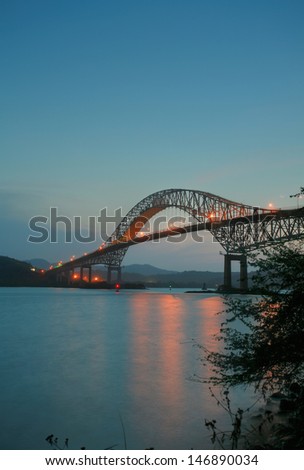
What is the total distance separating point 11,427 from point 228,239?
2189 inches

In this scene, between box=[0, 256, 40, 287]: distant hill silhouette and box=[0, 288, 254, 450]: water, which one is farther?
box=[0, 256, 40, 287]: distant hill silhouette

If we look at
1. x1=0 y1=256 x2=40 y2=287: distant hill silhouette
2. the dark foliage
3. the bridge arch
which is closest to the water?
the dark foliage

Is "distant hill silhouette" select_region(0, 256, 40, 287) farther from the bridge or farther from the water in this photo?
the water

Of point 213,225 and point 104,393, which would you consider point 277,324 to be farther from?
point 213,225

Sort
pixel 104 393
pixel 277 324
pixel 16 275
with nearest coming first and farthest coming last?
pixel 277 324 → pixel 104 393 → pixel 16 275

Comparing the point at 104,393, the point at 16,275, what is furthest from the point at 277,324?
the point at 16,275

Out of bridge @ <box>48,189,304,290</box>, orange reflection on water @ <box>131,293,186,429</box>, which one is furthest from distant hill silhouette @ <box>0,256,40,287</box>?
orange reflection on water @ <box>131,293,186,429</box>

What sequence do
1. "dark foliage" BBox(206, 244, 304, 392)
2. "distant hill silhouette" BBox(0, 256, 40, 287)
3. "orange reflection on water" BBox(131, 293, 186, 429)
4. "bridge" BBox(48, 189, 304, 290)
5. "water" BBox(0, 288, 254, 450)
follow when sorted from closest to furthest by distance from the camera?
1. "dark foliage" BBox(206, 244, 304, 392)
2. "water" BBox(0, 288, 254, 450)
3. "orange reflection on water" BBox(131, 293, 186, 429)
4. "bridge" BBox(48, 189, 304, 290)
5. "distant hill silhouette" BBox(0, 256, 40, 287)

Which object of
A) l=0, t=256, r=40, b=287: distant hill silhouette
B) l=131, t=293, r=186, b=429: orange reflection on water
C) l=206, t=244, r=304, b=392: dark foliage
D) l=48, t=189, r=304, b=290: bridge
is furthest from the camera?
l=0, t=256, r=40, b=287: distant hill silhouette

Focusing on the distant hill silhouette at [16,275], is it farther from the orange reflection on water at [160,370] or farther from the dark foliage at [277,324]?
the dark foliage at [277,324]

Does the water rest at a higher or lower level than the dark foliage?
lower

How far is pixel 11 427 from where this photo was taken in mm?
6707
